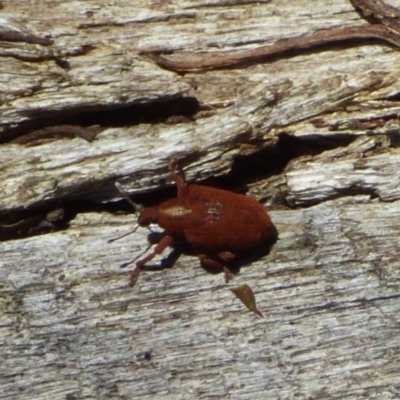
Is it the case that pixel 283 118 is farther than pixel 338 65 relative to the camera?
No

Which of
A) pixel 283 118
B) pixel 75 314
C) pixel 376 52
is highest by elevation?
pixel 376 52

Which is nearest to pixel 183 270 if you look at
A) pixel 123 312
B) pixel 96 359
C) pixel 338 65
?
pixel 123 312

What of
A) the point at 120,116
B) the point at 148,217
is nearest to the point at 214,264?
the point at 148,217

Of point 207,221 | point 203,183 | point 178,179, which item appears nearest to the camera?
point 178,179

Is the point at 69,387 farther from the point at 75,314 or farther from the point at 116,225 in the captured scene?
the point at 116,225

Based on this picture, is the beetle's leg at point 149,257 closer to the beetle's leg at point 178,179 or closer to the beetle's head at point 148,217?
the beetle's head at point 148,217

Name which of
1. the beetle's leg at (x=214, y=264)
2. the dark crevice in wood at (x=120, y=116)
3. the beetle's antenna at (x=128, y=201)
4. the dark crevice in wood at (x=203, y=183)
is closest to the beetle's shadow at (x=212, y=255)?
the beetle's leg at (x=214, y=264)

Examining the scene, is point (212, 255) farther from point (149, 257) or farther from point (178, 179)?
point (178, 179)
